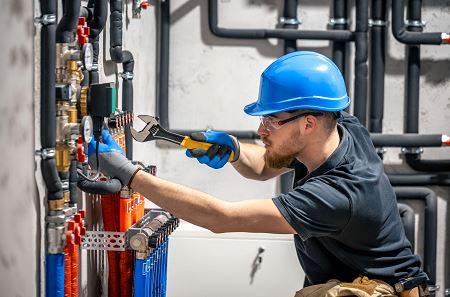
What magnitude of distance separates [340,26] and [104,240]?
1.51 metres

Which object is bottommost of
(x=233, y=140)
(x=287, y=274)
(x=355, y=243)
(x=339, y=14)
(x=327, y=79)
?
(x=287, y=274)

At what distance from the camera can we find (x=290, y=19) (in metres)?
3.27

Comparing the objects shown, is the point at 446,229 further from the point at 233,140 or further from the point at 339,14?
the point at 233,140

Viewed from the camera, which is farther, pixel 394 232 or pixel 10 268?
pixel 394 232

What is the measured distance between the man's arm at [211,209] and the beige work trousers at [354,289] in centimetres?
20

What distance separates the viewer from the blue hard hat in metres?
2.18

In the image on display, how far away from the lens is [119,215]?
230cm

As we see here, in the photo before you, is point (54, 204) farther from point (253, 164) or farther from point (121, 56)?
point (253, 164)

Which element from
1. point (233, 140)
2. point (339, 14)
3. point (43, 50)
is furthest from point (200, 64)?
point (43, 50)

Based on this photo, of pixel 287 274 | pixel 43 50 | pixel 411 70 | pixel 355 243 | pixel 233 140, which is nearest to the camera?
pixel 43 50

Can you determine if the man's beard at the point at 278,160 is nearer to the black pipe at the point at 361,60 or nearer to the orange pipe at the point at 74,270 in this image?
the orange pipe at the point at 74,270

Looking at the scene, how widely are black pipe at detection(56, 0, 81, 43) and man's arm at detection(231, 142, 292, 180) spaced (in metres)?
0.89

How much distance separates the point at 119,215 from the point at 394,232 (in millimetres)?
755

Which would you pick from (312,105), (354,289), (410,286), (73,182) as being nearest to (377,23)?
(312,105)
